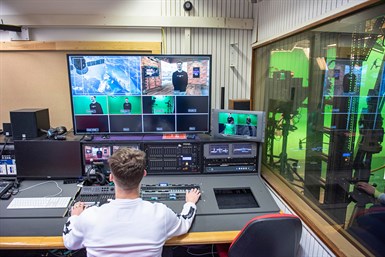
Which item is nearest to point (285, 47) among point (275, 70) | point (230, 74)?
point (275, 70)

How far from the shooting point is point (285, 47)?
2.41 meters

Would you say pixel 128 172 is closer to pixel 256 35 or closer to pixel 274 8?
pixel 274 8

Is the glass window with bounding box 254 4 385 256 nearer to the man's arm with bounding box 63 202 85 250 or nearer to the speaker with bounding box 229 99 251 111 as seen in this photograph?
the speaker with bounding box 229 99 251 111

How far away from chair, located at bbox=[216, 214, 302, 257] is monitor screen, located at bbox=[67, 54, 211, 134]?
1.14 m

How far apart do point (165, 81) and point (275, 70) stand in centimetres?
124

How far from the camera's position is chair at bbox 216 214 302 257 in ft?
4.49

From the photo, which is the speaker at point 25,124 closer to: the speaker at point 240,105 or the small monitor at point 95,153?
the small monitor at point 95,153

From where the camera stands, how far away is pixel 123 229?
1240 millimetres

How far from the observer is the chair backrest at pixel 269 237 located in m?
1.37

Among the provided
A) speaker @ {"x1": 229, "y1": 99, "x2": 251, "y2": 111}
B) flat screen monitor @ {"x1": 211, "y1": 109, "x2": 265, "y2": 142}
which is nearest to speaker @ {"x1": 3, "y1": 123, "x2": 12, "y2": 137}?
flat screen monitor @ {"x1": 211, "y1": 109, "x2": 265, "y2": 142}

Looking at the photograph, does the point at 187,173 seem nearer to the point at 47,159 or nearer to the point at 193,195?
the point at 193,195

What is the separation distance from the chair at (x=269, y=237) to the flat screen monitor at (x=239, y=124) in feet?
2.98

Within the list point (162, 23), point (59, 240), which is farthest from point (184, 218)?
point (162, 23)

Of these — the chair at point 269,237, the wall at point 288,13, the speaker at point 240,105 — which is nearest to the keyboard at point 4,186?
the chair at point 269,237
